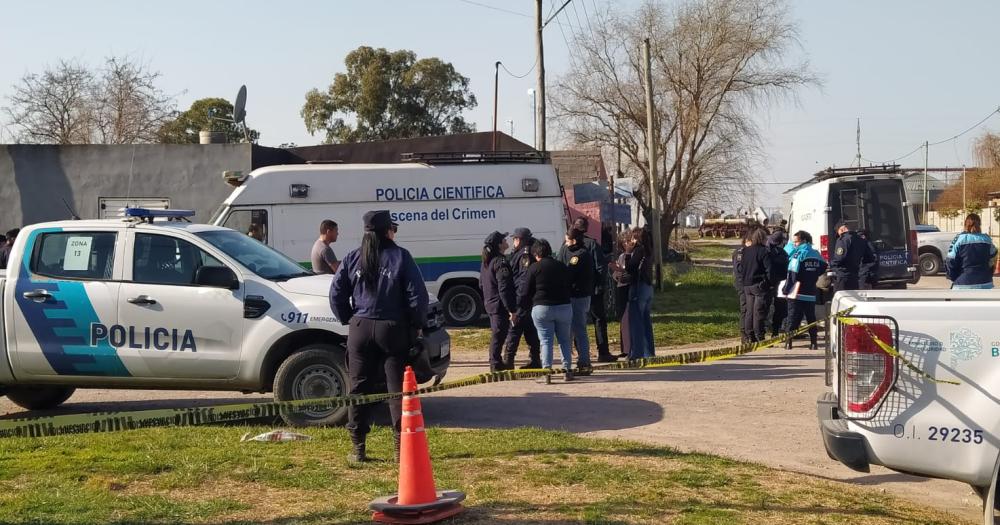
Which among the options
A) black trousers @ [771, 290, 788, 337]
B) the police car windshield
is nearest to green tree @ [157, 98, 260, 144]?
black trousers @ [771, 290, 788, 337]

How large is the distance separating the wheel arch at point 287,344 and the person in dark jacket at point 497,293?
338 centimetres

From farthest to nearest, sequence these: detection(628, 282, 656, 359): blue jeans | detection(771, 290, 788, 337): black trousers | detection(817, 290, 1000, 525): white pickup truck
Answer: detection(771, 290, 788, 337): black trousers, detection(628, 282, 656, 359): blue jeans, detection(817, 290, 1000, 525): white pickup truck

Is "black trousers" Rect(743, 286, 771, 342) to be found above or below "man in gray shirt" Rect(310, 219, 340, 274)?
below

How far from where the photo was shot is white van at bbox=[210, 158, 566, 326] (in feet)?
54.8

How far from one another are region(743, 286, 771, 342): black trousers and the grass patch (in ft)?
4.73

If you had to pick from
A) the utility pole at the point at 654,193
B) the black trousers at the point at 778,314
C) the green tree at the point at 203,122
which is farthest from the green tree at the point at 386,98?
the black trousers at the point at 778,314

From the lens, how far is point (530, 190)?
1734 cm

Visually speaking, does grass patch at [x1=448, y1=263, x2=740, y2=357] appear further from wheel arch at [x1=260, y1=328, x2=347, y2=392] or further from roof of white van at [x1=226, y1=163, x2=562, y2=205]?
wheel arch at [x1=260, y1=328, x2=347, y2=392]

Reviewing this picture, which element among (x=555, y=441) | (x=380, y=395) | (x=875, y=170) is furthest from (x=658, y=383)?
(x=875, y=170)

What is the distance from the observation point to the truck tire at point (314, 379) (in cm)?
895

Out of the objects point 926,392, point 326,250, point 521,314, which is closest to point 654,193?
point 521,314

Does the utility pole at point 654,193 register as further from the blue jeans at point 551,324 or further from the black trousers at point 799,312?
the blue jeans at point 551,324

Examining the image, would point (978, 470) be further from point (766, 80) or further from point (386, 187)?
point (766, 80)

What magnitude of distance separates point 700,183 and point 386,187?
84.4ft
